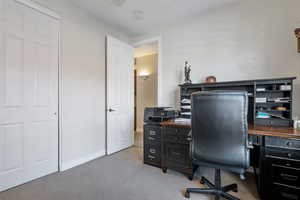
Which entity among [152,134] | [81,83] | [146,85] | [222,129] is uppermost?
[146,85]

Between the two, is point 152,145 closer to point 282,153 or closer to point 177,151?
point 177,151

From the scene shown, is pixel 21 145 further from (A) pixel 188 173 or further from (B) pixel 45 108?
(A) pixel 188 173

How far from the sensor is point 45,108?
7.38 ft

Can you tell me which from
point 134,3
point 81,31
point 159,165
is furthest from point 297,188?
point 81,31

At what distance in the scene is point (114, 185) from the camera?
6.61 feet

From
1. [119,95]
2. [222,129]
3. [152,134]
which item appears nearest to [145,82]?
[119,95]

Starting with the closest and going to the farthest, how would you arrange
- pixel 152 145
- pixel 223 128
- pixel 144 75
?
pixel 223 128
pixel 152 145
pixel 144 75

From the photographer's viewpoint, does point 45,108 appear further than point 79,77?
No

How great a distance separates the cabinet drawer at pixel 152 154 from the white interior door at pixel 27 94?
1.43m

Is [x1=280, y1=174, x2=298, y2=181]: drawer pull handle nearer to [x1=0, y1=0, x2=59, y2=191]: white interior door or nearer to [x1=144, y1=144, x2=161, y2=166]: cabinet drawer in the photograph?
[x1=144, y1=144, x2=161, y2=166]: cabinet drawer

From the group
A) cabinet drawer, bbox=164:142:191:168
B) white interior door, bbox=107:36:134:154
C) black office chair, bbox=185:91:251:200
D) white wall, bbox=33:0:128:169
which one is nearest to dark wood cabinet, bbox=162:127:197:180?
cabinet drawer, bbox=164:142:191:168

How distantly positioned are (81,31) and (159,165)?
2.69m

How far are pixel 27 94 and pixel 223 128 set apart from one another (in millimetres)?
2472

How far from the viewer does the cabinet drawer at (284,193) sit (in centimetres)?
150
